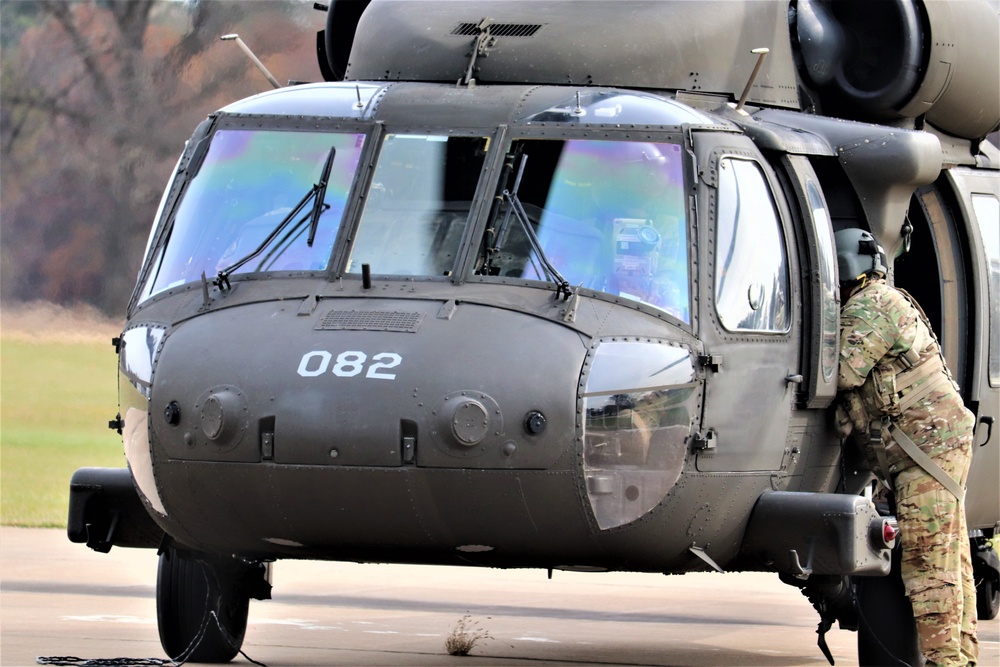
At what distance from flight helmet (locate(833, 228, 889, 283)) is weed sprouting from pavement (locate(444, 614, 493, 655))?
254 centimetres

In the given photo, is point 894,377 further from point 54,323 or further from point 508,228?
point 54,323

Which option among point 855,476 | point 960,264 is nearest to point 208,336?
point 855,476

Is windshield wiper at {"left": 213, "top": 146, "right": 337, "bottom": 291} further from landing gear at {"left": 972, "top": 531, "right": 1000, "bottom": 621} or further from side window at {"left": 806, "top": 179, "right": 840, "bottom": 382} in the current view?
landing gear at {"left": 972, "top": 531, "right": 1000, "bottom": 621}

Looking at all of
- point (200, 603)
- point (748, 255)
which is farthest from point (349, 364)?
point (200, 603)

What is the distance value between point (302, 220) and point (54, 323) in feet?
29.8

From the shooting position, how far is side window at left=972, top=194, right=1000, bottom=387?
8.81m

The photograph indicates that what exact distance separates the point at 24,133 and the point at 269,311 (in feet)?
37.9

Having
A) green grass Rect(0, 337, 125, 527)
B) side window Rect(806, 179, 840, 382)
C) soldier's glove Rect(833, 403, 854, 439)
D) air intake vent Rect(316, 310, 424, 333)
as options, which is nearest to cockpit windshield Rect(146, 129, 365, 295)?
air intake vent Rect(316, 310, 424, 333)

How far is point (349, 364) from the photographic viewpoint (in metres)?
6.46

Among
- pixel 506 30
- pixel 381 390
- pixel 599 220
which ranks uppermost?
pixel 506 30

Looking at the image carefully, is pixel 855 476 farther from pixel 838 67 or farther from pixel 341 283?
pixel 341 283

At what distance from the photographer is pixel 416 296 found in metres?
6.77

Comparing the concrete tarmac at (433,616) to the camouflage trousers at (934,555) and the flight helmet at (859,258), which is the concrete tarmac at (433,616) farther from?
the flight helmet at (859,258)

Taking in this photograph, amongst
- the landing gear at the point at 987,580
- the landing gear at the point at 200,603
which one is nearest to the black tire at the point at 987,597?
the landing gear at the point at 987,580
